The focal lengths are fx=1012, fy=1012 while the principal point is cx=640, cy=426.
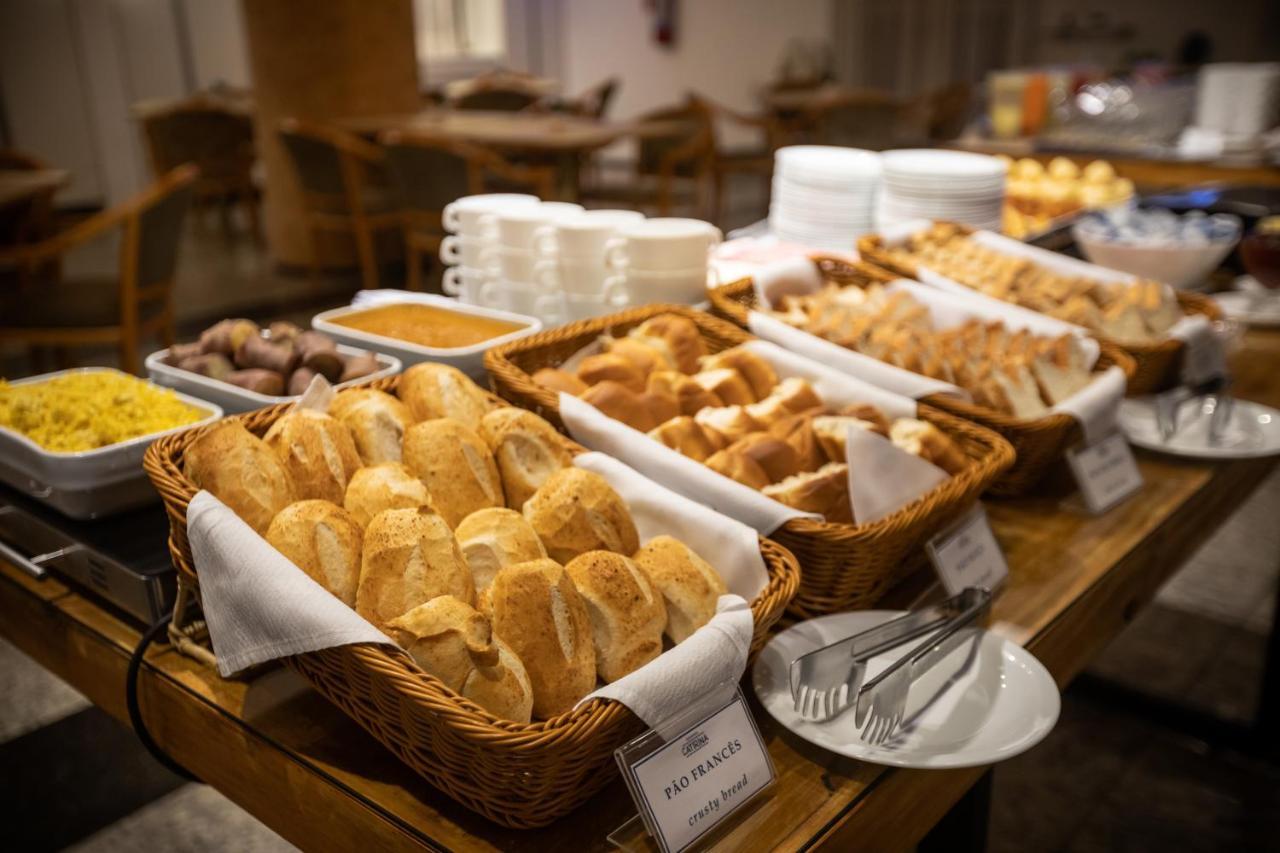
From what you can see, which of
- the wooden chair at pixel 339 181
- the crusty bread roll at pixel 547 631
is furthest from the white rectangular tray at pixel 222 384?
the wooden chair at pixel 339 181

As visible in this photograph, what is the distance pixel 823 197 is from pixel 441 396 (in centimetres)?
128

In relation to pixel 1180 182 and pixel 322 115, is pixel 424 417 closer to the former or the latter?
pixel 1180 182

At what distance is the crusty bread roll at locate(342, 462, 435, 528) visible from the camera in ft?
2.93

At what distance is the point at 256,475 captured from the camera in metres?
0.91

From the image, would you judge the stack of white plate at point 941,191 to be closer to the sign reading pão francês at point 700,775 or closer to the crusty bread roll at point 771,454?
the crusty bread roll at point 771,454

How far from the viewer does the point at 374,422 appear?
1034mm

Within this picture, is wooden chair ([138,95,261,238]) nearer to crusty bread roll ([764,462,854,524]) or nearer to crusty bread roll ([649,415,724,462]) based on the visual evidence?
crusty bread roll ([649,415,724,462])

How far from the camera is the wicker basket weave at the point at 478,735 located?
684mm

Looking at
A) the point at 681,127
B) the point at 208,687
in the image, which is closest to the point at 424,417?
the point at 208,687

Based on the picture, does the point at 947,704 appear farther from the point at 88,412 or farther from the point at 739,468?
the point at 88,412

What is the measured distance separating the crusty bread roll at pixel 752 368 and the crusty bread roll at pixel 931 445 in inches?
7.8

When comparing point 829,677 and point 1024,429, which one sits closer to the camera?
point 829,677

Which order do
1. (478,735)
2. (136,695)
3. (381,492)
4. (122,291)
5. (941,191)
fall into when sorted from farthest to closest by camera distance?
(122,291) → (941,191) → (136,695) → (381,492) → (478,735)

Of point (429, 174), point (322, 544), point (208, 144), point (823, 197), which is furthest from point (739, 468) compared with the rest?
point (208, 144)
